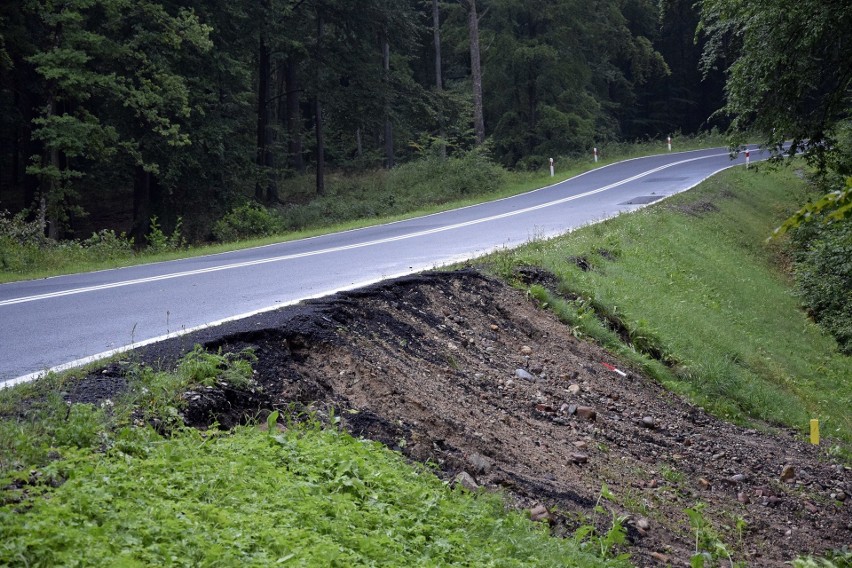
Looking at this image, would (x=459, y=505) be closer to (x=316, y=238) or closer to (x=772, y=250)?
(x=316, y=238)

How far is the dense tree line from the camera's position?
2442 cm

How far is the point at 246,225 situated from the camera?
26469 millimetres

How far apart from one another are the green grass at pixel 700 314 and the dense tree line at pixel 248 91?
18.0 ft

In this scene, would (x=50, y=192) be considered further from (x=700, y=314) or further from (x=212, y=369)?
(x=212, y=369)

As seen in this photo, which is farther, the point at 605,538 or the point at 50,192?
the point at 50,192

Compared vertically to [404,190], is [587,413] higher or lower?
higher

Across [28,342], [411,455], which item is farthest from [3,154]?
[411,455]

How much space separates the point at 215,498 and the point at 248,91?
1230 inches

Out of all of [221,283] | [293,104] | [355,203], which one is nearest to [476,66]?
[293,104]

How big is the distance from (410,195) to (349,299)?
847 inches

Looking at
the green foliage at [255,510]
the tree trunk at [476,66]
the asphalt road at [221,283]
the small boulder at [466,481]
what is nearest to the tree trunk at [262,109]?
the tree trunk at [476,66]

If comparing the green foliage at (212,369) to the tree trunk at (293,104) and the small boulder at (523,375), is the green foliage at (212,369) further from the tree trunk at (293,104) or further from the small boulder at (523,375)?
the tree trunk at (293,104)

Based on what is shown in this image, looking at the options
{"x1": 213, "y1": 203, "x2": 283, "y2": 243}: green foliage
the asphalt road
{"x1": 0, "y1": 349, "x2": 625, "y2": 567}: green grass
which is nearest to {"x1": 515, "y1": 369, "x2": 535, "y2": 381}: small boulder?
the asphalt road

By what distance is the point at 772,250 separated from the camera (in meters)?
23.8
